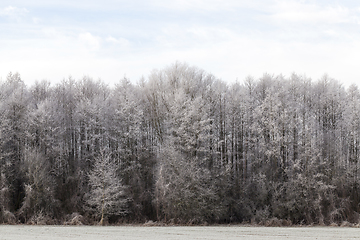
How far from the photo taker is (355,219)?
41469 mm

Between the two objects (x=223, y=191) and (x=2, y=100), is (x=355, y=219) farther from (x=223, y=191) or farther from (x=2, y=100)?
(x=2, y=100)

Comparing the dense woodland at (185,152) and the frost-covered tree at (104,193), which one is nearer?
the frost-covered tree at (104,193)


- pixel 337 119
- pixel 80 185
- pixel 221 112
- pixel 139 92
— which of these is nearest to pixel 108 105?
pixel 139 92

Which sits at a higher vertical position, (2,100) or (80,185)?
(2,100)

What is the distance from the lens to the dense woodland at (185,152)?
40219mm

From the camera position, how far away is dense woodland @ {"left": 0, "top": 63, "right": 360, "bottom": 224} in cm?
4022

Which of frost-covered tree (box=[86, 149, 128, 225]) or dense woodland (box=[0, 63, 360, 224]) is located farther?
dense woodland (box=[0, 63, 360, 224])

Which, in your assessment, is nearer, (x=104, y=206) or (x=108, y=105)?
(x=104, y=206)

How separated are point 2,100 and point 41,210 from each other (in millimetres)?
14985

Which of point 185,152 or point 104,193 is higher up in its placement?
point 185,152

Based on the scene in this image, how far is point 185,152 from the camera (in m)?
43.0

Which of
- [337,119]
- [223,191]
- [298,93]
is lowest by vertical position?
[223,191]

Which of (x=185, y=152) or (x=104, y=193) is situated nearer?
(x=104, y=193)
